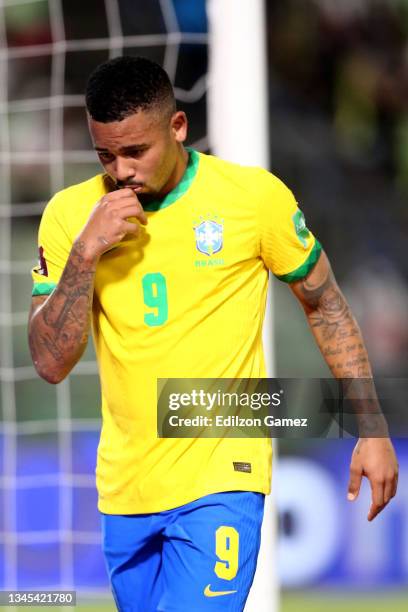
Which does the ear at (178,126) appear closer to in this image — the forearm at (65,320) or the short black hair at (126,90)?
the short black hair at (126,90)

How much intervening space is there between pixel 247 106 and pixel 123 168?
156 centimetres

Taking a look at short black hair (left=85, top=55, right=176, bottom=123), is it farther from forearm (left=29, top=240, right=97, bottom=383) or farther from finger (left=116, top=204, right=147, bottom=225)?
forearm (left=29, top=240, right=97, bottom=383)

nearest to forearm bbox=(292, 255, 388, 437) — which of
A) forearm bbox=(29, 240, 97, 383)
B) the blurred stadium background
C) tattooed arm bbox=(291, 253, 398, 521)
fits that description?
tattooed arm bbox=(291, 253, 398, 521)

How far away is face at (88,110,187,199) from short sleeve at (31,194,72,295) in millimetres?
258

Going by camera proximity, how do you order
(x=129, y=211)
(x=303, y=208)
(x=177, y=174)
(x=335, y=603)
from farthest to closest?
(x=303, y=208)
(x=335, y=603)
(x=177, y=174)
(x=129, y=211)

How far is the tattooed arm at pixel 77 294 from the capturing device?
338cm

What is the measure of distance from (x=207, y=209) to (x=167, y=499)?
805 millimetres

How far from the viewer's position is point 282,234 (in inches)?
141

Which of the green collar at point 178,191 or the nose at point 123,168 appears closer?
the nose at point 123,168

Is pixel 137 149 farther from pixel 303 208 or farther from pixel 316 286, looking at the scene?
pixel 303 208

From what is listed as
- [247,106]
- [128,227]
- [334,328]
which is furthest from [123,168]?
[247,106]

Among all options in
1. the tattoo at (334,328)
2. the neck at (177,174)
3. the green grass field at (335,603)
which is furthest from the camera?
the green grass field at (335,603)

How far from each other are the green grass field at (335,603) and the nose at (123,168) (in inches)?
145

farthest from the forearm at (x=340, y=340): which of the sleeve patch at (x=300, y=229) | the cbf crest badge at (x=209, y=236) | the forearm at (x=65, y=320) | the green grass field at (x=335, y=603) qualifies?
the green grass field at (x=335, y=603)
